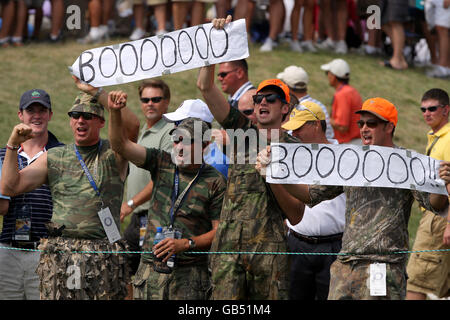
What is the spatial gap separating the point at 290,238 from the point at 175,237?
1543mm

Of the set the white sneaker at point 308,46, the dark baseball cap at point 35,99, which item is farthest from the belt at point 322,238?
the white sneaker at point 308,46

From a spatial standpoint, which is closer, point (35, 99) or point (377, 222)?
point (377, 222)

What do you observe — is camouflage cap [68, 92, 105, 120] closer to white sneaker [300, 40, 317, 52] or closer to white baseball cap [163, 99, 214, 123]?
white baseball cap [163, 99, 214, 123]

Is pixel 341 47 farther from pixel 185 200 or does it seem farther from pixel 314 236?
pixel 185 200

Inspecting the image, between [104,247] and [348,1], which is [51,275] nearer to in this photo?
[104,247]

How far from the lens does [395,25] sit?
39.9ft

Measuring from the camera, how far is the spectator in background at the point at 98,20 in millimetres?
11875

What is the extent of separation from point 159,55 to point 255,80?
6102 mm

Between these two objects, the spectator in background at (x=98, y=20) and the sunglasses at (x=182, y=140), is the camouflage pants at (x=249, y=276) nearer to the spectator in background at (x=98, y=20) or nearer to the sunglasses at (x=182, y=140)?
the sunglasses at (x=182, y=140)

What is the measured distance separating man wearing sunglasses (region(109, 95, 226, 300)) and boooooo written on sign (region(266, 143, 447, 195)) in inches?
27.8

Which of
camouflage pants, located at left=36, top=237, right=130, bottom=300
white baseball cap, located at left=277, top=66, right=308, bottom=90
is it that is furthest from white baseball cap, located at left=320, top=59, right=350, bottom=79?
camouflage pants, located at left=36, top=237, right=130, bottom=300

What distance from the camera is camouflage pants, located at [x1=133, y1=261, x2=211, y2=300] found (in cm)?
575

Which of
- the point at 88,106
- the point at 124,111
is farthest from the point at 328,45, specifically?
the point at 88,106

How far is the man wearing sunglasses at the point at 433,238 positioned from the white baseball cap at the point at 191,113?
234cm
